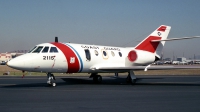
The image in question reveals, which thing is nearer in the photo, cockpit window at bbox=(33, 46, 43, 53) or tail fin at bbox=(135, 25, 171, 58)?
cockpit window at bbox=(33, 46, 43, 53)

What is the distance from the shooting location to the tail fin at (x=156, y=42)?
1001 inches

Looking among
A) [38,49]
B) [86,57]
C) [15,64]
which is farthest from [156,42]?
[15,64]

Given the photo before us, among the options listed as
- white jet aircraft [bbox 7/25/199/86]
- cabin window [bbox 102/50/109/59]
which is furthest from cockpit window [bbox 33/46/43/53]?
cabin window [bbox 102/50/109/59]

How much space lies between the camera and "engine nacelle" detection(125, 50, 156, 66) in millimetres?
24078

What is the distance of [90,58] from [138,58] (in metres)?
5.06

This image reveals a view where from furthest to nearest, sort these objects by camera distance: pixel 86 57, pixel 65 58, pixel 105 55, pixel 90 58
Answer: pixel 105 55, pixel 90 58, pixel 86 57, pixel 65 58

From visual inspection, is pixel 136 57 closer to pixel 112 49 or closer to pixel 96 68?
pixel 112 49

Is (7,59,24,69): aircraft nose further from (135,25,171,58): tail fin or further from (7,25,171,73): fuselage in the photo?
(135,25,171,58): tail fin

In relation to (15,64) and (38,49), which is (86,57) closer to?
(38,49)

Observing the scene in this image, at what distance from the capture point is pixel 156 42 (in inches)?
1009

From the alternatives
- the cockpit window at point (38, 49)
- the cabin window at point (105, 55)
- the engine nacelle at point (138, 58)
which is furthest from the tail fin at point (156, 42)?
the cockpit window at point (38, 49)

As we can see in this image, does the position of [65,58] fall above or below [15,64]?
above
